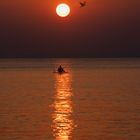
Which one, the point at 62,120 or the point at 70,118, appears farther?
the point at 70,118

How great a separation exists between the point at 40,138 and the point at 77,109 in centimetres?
1413

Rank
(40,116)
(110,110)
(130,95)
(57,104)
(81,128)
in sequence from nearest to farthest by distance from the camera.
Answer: (81,128), (40,116), (110,110), (57,104), (130,95)

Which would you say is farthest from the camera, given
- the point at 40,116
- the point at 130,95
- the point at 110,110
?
the point at 130,95

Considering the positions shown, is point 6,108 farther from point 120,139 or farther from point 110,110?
point 120,139

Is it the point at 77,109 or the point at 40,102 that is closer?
the point at 77,109

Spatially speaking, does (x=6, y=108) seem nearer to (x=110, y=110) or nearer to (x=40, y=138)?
(x=110, y=110)

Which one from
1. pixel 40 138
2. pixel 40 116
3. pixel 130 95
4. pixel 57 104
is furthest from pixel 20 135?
pixel 130 95

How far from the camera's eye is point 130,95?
59750 mm

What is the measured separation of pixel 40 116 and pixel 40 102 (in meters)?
11.4

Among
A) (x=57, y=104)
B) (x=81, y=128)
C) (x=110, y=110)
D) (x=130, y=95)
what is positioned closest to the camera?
(x=81, y=128)

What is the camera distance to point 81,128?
35.0 metres

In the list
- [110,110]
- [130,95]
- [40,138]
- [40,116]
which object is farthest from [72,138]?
[130,95]

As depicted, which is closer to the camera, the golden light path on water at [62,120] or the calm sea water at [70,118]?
the calm sea water at [70,118]

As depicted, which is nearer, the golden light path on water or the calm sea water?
the calm sea water
